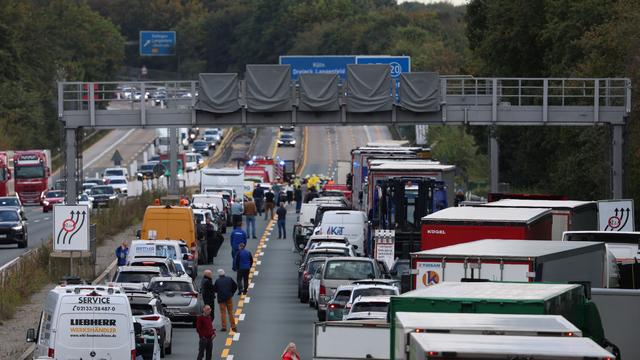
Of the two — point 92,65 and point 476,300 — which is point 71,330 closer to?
point 476,300

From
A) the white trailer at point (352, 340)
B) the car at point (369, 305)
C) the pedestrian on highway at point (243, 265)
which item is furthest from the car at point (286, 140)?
the white trailer at point (352, 340)

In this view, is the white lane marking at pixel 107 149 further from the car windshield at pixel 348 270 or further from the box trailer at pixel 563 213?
the car windshield at pixel 348 270

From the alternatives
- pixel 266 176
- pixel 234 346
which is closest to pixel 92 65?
pixel 266 176

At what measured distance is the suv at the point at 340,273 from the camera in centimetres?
3641

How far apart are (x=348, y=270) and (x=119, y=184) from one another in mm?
62444

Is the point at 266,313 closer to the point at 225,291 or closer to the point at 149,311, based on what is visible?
the point at 225,291

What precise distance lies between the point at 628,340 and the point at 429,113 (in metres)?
36.6

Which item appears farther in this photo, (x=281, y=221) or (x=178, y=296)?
(x=281, y=221)

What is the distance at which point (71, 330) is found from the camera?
24406 mm

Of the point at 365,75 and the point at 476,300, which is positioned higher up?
the point at 365,75

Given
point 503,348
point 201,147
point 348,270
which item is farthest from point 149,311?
point 201,147

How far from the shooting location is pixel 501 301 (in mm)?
16516

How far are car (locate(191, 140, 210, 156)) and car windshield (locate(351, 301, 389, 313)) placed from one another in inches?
4684

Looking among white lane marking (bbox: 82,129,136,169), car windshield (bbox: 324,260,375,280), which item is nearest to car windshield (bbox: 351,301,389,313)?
car windshield (bbox: 324,260,375,280)
